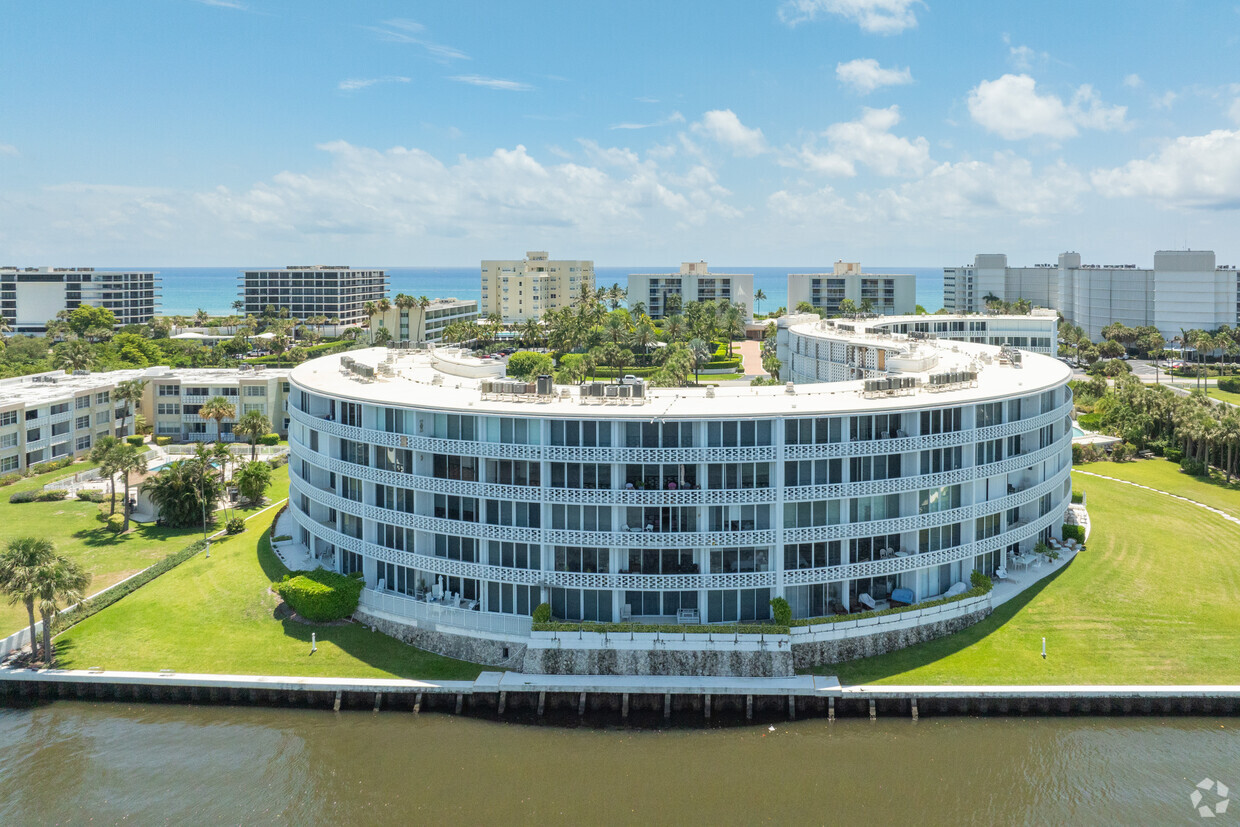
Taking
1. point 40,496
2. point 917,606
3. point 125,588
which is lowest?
point 125,588

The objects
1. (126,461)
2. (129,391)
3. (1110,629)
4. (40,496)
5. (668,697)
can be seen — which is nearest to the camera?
(668,697)

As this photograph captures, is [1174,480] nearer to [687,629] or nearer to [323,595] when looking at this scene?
[687,629]

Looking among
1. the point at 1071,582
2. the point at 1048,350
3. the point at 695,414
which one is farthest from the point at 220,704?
the point at 1048,350

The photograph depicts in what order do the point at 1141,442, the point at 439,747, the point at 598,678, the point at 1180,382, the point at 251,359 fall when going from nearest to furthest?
1. the point at 439,747
2. the point at 598,678
3. the point at 1141,442
4. the point at 1180,382
5. the point at 251,359

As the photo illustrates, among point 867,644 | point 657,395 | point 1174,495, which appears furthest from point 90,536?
point 1174,495

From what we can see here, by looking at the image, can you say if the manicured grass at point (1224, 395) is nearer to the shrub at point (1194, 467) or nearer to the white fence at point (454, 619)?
the shrub at point (1194, 467)

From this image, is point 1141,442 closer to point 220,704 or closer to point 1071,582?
point 1071,582

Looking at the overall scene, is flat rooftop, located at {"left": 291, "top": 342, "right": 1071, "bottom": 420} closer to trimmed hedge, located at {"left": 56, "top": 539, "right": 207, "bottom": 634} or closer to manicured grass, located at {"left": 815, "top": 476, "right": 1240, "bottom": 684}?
manicured grass, located at {"left": 815, "top": 476, "right": 1240, "bottom": 684}
